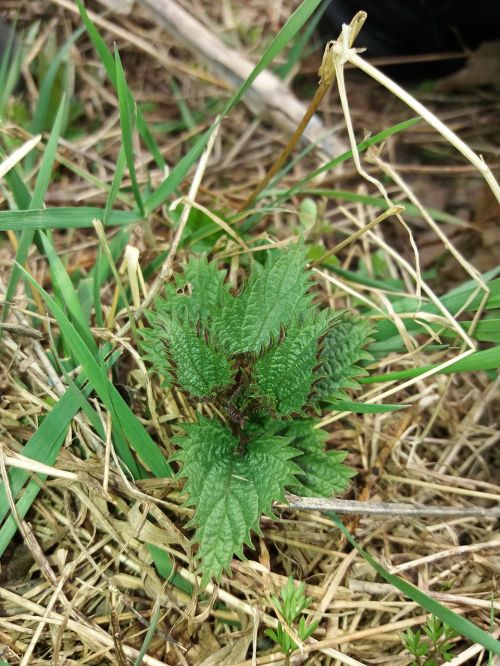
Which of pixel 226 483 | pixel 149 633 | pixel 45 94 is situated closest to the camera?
pixel 149 633

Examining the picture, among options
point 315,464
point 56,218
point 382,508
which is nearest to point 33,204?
point 56,218

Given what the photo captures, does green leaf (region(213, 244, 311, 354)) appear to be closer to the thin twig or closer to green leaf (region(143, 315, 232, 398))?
green leaf (region(143, 315, 232, 398))

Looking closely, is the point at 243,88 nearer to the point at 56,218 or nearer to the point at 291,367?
the point at 56,218

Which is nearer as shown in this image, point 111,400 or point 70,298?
point 111,400

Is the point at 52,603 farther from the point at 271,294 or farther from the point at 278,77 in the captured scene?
the point at 278,77

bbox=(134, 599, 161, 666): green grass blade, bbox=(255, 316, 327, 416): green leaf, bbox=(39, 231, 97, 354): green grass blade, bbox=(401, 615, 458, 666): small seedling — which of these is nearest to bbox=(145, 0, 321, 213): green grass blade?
bbox=(39, 231, 97, 354): green grass blade
